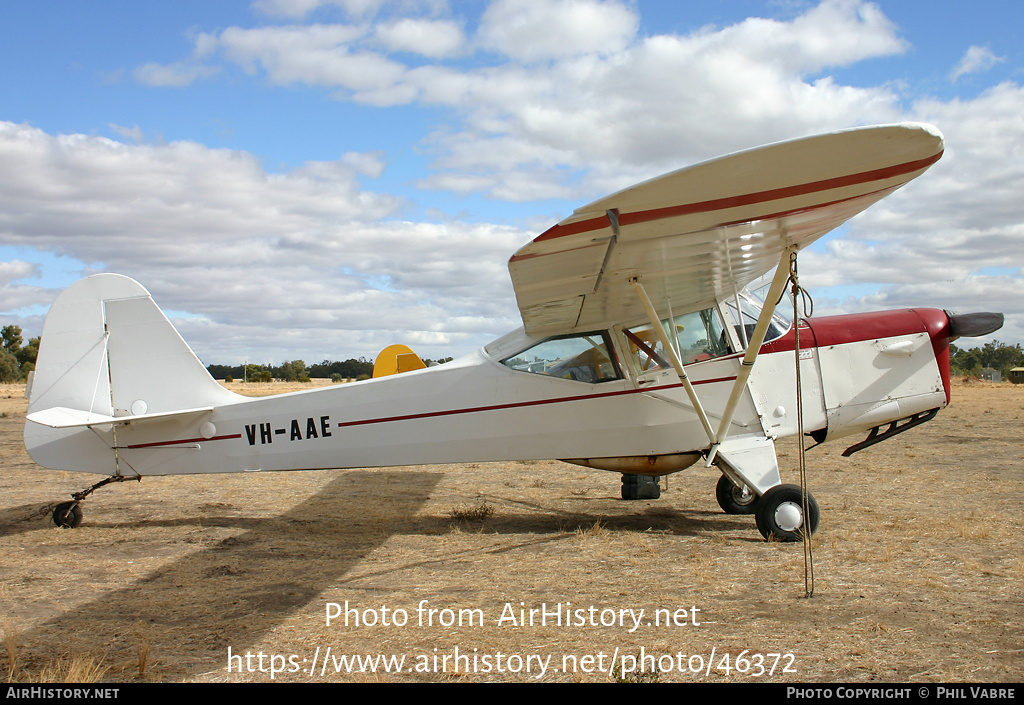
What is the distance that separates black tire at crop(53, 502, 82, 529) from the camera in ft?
22.6

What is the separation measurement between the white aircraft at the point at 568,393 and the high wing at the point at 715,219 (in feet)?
0.23

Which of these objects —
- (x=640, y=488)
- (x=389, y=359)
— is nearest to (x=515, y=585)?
(x=640, y=488)

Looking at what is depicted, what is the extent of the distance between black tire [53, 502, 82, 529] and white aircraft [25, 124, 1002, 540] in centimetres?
2

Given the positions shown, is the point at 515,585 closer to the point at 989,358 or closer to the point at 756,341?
the point at 756,341

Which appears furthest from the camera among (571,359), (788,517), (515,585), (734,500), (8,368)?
(8,368)

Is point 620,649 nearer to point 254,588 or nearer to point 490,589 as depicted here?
point 490,589

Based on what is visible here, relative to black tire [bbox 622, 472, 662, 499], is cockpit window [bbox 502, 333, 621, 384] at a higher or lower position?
higher

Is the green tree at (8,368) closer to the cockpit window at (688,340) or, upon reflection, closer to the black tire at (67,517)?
the black tire at (67,517)

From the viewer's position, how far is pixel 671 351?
5.65 m

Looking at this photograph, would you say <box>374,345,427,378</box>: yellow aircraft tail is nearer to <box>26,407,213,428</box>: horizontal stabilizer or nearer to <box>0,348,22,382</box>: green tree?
<box>26,407,213,428</box>: horizontal stabilizer

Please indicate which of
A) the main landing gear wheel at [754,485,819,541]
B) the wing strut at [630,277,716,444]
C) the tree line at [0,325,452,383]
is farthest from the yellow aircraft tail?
the tree line at [0,325,452,383]

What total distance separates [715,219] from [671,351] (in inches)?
71.5

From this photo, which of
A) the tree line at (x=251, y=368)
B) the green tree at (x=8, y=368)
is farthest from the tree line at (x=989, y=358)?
the green tree at (x=8, y=368)

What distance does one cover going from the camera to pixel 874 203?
4.07m
